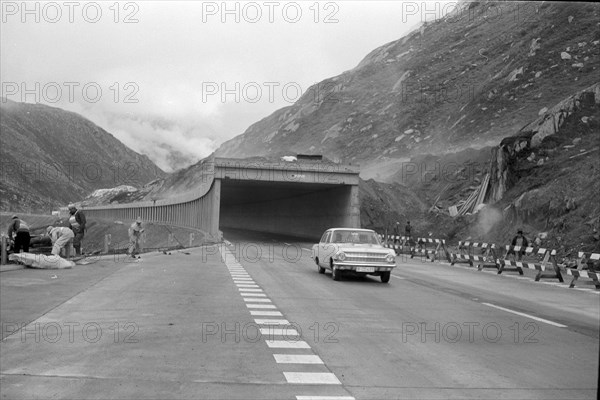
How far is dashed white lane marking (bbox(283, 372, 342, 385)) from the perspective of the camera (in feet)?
22.8

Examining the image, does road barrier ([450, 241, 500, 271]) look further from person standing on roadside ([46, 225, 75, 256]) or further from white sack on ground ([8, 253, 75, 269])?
white sack on ground ([8, 253, 75, 269])

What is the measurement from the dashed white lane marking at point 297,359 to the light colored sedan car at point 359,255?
1085 centimetres

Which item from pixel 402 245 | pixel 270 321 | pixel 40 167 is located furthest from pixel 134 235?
pixel 40 167

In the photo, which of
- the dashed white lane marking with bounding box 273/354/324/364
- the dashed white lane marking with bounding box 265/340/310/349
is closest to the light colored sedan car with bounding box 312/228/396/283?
the dashed white lane marking with bounding box 265/340/310/349

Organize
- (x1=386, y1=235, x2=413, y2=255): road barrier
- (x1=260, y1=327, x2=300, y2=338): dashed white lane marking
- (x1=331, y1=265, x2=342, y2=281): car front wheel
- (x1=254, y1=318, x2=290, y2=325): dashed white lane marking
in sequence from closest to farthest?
(x1=260, y1=327, x2=300, y2=338): dashed white lane marking
(x1=254, y1=318, x2=290, y2=325): dashed white lane marking
(x1=331, y1=265, x2=342, y2=281): car front wheel
(x1=386, y1=235, x2=413, y2=255): road barrier

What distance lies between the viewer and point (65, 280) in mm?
16656

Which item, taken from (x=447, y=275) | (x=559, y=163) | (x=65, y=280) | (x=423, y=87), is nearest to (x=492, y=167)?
(x=559, y=163)

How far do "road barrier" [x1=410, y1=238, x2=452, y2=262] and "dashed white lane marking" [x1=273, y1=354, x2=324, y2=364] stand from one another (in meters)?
24.5

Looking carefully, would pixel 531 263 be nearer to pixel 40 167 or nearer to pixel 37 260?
pixel 37 260

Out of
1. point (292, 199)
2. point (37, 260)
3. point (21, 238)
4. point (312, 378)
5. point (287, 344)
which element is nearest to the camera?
point (312, 378)

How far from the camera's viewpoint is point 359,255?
19.1 meters

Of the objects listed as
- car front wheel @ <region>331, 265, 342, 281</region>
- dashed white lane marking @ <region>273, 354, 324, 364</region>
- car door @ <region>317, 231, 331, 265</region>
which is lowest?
dashed white lane marking @ <region>273, 354, 324, 364</region>

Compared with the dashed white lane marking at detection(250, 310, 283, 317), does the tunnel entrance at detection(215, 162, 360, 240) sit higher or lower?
higher

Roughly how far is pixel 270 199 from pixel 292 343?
63.3 meters
